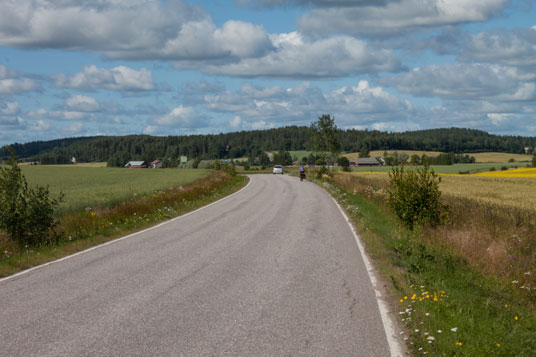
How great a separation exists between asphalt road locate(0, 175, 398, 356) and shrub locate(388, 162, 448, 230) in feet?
8.40

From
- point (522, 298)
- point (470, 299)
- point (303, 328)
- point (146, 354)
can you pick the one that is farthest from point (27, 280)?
point (522, 298)

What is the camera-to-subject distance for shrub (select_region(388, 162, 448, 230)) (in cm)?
1441

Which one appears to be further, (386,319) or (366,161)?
(366,161)

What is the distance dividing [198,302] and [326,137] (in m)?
68.9

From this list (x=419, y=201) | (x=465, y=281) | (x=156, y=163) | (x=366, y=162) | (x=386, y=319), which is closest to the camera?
(x=386, y=319)

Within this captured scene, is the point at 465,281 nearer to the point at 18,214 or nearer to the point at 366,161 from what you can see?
the point at 18,214

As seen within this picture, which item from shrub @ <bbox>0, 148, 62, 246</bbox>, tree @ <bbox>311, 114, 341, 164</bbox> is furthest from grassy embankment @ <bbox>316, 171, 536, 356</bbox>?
tree @ <bbox>311, 114, 341, 164</bbox>

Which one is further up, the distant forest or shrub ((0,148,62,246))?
the distant forest

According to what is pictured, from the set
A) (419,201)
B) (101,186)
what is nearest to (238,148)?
(101,186)

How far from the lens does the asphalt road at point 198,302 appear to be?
5.50m

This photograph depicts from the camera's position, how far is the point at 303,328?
240 inches

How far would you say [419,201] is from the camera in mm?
14422

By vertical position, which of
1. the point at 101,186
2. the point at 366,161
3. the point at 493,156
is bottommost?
the point at 101,186

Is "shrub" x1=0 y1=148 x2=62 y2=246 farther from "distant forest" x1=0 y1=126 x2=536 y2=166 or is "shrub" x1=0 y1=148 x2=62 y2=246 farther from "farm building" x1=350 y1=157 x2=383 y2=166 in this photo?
"distant forest" x1=0 y1=126 x2=536 y2=166
